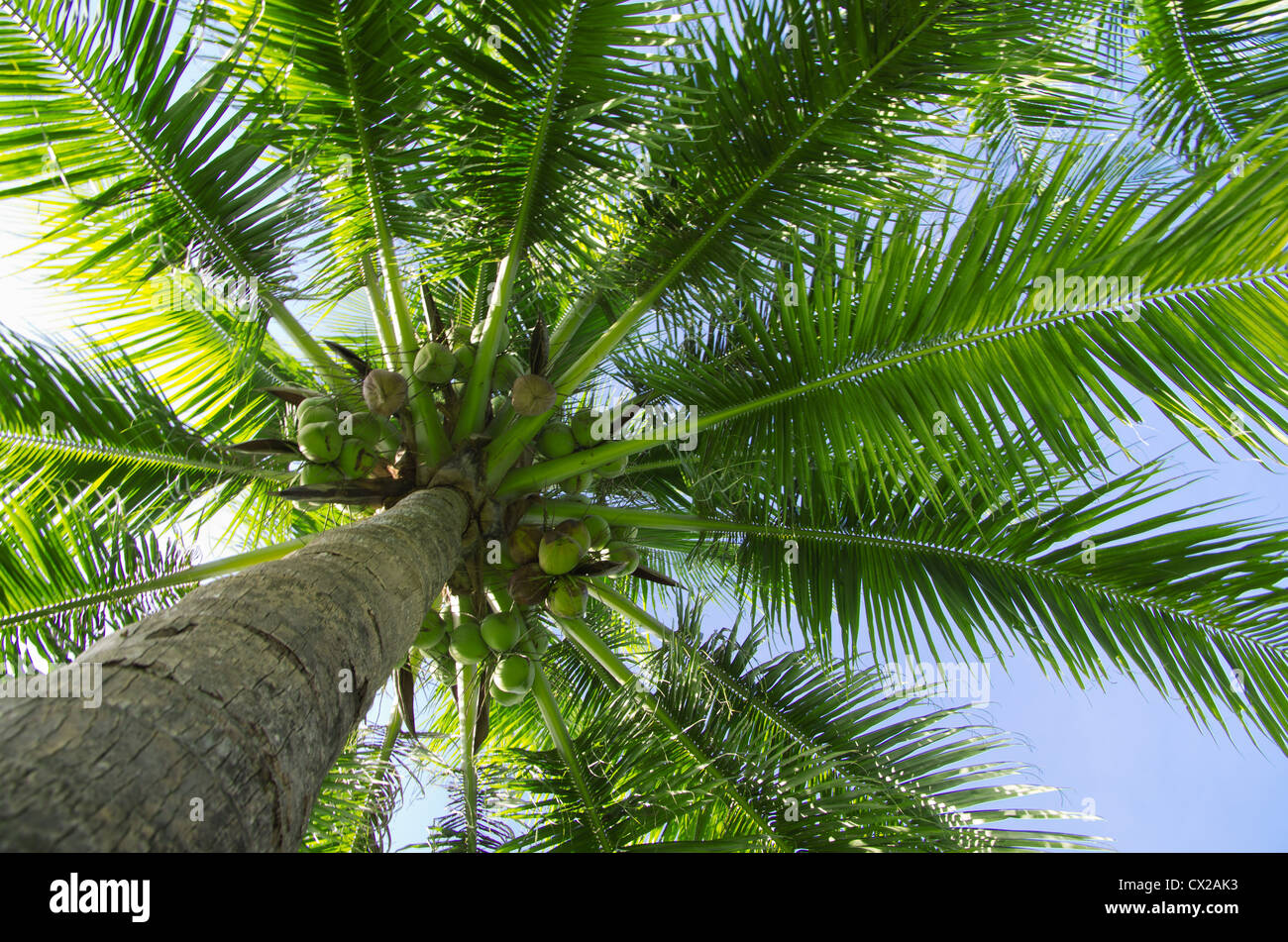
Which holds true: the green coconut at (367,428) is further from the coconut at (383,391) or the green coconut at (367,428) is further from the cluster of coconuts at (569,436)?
the cluster of coconuts at (569,436)

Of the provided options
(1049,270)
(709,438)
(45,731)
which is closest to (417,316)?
(709,438)

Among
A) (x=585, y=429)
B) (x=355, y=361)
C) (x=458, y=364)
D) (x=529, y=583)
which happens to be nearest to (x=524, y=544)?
(x=529, y=583)

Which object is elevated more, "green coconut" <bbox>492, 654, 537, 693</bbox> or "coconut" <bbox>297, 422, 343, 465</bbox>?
"coconut" <bbox>297, 422, 343, 465</bbox>

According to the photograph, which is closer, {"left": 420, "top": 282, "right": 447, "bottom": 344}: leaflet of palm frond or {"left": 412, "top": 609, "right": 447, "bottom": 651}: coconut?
{"left": 412, "top": 609, "right": 447, "bottom": 651}: coconut

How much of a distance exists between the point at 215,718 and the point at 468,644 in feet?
6.77

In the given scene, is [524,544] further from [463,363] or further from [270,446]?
[270,446]

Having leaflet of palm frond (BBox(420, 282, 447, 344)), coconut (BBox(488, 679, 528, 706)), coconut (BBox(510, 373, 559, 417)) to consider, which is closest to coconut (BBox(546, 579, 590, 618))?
coconut (BBox(488, 679, 528, 706))

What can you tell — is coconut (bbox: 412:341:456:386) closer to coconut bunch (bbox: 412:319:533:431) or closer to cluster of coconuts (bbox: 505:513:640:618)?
coconut bunch (bbox: 412:319:533:431)

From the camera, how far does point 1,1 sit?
2.54 metres

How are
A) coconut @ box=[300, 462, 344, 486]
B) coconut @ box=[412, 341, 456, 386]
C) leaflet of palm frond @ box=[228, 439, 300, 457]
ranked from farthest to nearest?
coconut @ box=[412, 341, 456, 386], leaflet of palm frond @ box=[228, 439, 300, 457], coconut @ box=[300, 462, 344, 486]

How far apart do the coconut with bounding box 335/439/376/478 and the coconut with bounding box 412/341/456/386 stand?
16.9 inches

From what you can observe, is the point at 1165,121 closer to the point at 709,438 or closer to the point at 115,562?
the point at 709,438

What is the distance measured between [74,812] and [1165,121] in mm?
5113

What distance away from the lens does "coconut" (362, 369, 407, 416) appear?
2.89m
